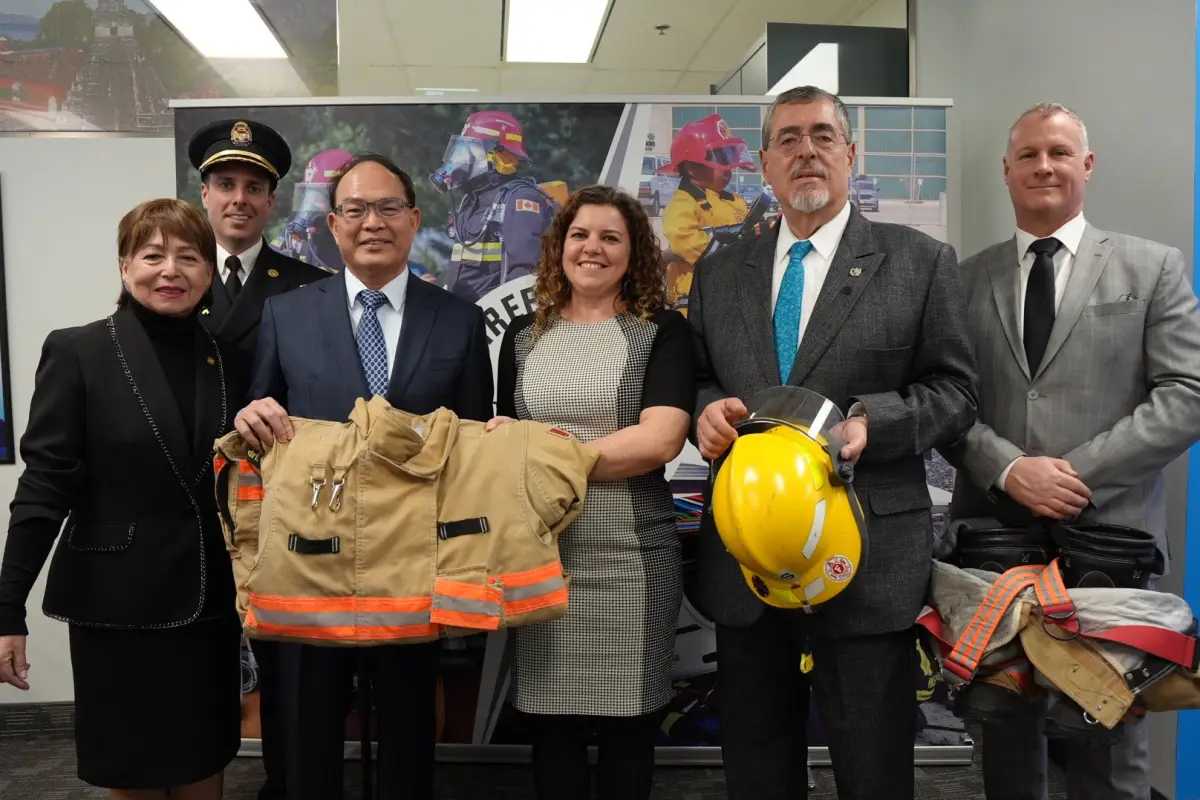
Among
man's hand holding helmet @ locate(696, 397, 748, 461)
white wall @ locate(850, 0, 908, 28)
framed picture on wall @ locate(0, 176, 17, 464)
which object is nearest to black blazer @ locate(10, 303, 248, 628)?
man's hand holding helmet @ locate(696, 397, 748, 461)

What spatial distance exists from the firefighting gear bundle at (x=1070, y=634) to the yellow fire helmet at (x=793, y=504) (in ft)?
1.03

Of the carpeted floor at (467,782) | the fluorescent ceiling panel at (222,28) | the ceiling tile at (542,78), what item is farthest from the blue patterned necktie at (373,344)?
the fluorescent ceiling panel at (222,28)

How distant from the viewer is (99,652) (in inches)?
73.8

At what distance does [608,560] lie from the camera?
6.76ft

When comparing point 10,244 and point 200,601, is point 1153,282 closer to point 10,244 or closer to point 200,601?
point 200,601

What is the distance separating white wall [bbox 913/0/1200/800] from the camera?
8.25ft

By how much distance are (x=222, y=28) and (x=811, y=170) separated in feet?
10.3

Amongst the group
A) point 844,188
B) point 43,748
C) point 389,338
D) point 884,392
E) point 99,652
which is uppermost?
point 844,188

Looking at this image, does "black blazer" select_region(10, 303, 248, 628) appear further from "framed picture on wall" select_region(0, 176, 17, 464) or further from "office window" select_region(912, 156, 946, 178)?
"office window" select_region(912, 156, 946, 178)

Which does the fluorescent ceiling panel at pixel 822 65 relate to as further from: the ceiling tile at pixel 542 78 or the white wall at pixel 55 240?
the white wall at pixel 55 240

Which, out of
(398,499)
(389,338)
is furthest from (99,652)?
(389,338)

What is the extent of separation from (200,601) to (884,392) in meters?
1.55

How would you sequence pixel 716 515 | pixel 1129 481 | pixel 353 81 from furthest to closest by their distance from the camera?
pixel 353 81 < pixel 1129 481 < pixel 716 515

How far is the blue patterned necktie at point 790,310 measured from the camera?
6.17 ft
